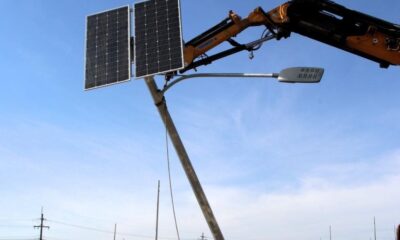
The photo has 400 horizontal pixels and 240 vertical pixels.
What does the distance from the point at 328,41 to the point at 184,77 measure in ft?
13.6

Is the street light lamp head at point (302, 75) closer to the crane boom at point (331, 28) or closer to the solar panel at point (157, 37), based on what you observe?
the solar panel at point (157, 37)

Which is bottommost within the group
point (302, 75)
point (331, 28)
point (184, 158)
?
point (184, 158)

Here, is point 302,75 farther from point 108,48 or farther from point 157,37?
point 108,48

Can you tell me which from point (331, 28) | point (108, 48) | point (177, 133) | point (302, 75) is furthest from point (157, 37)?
point (331, 28)

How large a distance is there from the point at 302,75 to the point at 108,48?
471 cm

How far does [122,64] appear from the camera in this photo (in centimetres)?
1182

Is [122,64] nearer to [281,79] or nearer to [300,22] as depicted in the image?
A: [281,79]

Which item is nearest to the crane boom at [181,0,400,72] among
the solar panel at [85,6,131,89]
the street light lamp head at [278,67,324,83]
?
the solar panel at [85,6,131,89]

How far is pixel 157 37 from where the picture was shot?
1195 centimetres

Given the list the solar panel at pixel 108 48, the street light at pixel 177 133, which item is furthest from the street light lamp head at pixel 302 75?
the solar panel at pixel 108 48

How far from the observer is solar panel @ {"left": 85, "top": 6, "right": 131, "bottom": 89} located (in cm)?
1179

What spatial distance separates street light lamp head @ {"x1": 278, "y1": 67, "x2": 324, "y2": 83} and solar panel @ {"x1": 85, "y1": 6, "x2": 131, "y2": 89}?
11.3ft

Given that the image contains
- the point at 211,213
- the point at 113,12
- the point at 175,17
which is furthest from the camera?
the point at 113,12

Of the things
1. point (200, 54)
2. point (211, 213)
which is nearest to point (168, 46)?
point (200, 54)
